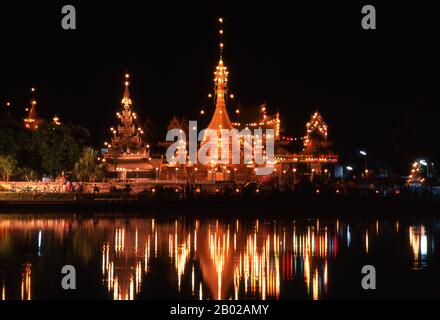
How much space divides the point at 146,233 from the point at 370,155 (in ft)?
151

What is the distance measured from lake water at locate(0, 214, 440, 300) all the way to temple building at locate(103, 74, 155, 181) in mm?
20912

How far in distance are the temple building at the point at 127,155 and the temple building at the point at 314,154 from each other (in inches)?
403

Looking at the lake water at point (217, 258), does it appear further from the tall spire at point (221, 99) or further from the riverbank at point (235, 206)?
the tall spire at point (221, 99)

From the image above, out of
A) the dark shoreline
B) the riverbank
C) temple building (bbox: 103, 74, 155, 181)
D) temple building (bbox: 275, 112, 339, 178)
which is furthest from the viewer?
temple building (bbox: 275, 112, 339, 178)

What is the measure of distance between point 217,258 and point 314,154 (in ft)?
134

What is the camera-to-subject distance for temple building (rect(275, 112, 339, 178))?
61.3 metres

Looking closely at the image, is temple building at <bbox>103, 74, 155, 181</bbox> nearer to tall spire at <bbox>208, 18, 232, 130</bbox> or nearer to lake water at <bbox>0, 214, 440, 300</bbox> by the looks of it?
tall spire at <bbox>208, 18, 232, 130</bbox>

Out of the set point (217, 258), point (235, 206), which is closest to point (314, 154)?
point (235, 206)

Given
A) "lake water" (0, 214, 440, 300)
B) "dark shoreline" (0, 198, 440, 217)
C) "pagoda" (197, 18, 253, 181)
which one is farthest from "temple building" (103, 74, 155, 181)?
"lake water" (0, 214, 440, 300)

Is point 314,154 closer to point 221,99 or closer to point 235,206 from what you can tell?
point 221,99

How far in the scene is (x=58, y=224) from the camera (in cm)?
3108

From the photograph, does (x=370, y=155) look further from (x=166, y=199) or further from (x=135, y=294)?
(x=135, y=294)

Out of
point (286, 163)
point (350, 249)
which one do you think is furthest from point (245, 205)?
point (286, 163)

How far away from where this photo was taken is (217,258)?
21859mm
